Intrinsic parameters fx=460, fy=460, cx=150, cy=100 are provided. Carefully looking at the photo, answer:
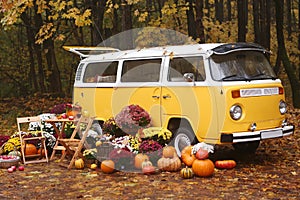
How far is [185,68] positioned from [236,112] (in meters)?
1.34

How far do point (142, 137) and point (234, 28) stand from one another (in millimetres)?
16298

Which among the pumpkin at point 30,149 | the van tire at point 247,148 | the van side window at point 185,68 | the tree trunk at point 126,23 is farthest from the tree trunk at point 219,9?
the pumpkin at point 30,149

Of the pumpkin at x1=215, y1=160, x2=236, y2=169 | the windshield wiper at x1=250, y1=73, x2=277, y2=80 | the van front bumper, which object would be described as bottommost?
the pumpkin at x1=215, y1=160, x2=236, y2=169

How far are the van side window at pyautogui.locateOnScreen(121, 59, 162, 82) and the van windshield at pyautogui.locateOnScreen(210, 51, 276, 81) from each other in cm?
138

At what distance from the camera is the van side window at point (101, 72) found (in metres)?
10.2

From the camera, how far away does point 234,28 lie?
77.9 ft

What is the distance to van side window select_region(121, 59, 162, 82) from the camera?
9.08 metres

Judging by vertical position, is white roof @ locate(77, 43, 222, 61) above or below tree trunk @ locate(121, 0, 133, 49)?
below

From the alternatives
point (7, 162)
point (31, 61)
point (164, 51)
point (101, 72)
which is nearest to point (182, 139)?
point (164, 51)

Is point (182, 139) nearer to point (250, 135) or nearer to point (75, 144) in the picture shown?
point (250, 135)

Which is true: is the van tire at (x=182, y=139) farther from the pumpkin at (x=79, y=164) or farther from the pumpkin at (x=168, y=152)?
the pumpkin at (x=79, y=164)

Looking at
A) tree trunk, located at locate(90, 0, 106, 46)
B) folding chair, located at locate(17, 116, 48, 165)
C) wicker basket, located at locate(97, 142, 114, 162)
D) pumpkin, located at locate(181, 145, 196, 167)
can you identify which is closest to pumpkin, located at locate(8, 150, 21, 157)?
folding chair, located at locate(17, 116, 48, 165)

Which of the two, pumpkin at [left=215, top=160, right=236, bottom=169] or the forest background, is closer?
pumpkin at [left=215, top=160, right=236, bottom=169]

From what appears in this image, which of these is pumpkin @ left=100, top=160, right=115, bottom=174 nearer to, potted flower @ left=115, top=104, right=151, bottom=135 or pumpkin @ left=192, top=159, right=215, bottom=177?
potted flower @ left=115, top=104, right=151, bottom=135
